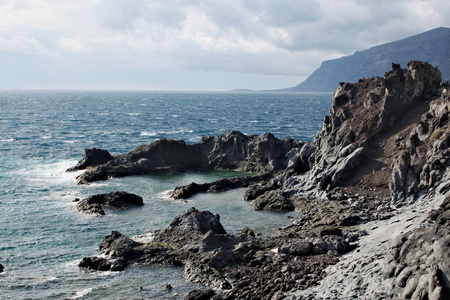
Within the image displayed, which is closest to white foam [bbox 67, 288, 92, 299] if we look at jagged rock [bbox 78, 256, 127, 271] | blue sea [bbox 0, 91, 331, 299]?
blue sea [bbox 0, 91, 331, 299]

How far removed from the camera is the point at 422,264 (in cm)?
2288

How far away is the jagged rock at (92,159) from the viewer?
72062 millimetres

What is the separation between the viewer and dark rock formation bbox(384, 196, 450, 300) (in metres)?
20.5

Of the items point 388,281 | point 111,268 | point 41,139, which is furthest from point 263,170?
point 41,139

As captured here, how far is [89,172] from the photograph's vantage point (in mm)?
65250

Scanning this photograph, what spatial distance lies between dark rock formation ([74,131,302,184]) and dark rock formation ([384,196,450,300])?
140ft

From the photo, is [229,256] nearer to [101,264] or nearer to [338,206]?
[101,264]

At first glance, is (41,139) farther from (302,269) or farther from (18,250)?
(302,269)

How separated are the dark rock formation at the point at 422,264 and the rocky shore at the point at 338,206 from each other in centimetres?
6

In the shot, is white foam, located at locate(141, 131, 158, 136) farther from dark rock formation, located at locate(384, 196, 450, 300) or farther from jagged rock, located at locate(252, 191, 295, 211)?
dark rock formation, located at locate(384, 196, 450, 300)

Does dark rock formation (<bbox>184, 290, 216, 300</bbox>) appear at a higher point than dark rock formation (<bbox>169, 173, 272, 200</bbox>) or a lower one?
lower

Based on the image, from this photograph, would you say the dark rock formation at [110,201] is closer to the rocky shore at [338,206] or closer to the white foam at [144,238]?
the rocky shore at [338,206]

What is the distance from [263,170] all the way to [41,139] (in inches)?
2253

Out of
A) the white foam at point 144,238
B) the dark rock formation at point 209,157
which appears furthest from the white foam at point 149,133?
the white foam at point 144,238
